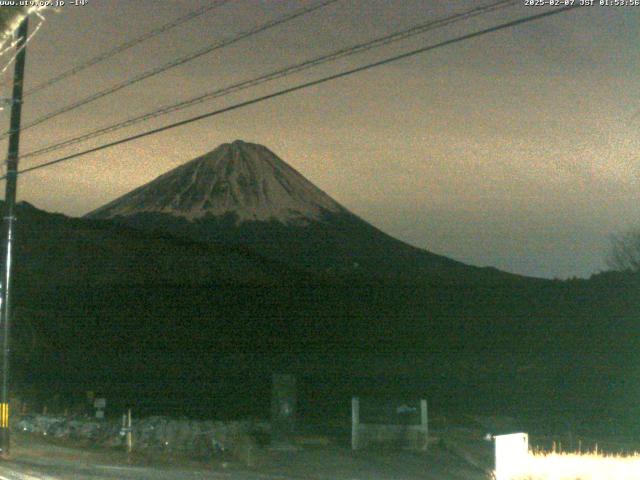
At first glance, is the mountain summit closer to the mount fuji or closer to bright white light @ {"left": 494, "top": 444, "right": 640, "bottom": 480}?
the mount fuji

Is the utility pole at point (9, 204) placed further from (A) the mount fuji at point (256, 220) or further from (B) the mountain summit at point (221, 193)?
(B) the mountain summit at point (221, 193)

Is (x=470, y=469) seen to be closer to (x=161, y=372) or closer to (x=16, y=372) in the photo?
(x=16, y=372)

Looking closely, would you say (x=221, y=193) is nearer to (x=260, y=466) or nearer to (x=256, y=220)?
(x=256, y=220)

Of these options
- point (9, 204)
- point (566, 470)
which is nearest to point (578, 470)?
point (566, 470)

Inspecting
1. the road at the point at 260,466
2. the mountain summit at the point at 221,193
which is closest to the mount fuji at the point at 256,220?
the mountain summit at the point at 221,193

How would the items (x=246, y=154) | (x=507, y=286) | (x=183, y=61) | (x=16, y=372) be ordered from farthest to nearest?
(x=246, y=154), (x=507, y=286), (x=16, y=372), (x=183, y=61)

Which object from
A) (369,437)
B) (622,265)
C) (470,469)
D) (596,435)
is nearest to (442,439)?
(369,437)
